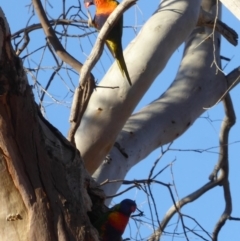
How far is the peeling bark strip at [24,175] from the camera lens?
179 centimetres

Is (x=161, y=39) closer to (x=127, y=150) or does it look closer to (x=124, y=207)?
(x=127, y=150)

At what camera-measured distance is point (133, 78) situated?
Result: 102 inches

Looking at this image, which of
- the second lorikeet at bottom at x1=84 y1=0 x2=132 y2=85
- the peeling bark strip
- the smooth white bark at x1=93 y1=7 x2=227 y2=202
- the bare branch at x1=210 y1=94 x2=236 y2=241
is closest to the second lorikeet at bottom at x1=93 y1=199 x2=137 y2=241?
the smooth white bark at x1=93 y1=7 x2=227 y2=202

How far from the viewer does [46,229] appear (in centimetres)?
181

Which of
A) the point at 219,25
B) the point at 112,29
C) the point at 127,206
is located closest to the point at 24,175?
the point at 127,206

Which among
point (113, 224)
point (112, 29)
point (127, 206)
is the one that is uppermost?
point (112, 29)

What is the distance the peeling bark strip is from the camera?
1786 mm

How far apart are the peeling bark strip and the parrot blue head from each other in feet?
2.10

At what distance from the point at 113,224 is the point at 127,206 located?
0.22 m

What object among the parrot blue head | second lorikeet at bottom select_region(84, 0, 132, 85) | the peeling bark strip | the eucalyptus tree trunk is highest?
second lorikeet at bottom select_region(84, 0, 132, 85)

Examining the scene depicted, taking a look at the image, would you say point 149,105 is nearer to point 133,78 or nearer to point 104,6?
point 133,78

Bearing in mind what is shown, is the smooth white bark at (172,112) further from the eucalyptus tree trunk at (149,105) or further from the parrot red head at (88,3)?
the parrot red head at (88,3)

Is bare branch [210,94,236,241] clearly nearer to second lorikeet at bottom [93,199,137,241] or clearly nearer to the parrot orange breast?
the parrot orange breast

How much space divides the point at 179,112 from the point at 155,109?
4.7 inches
